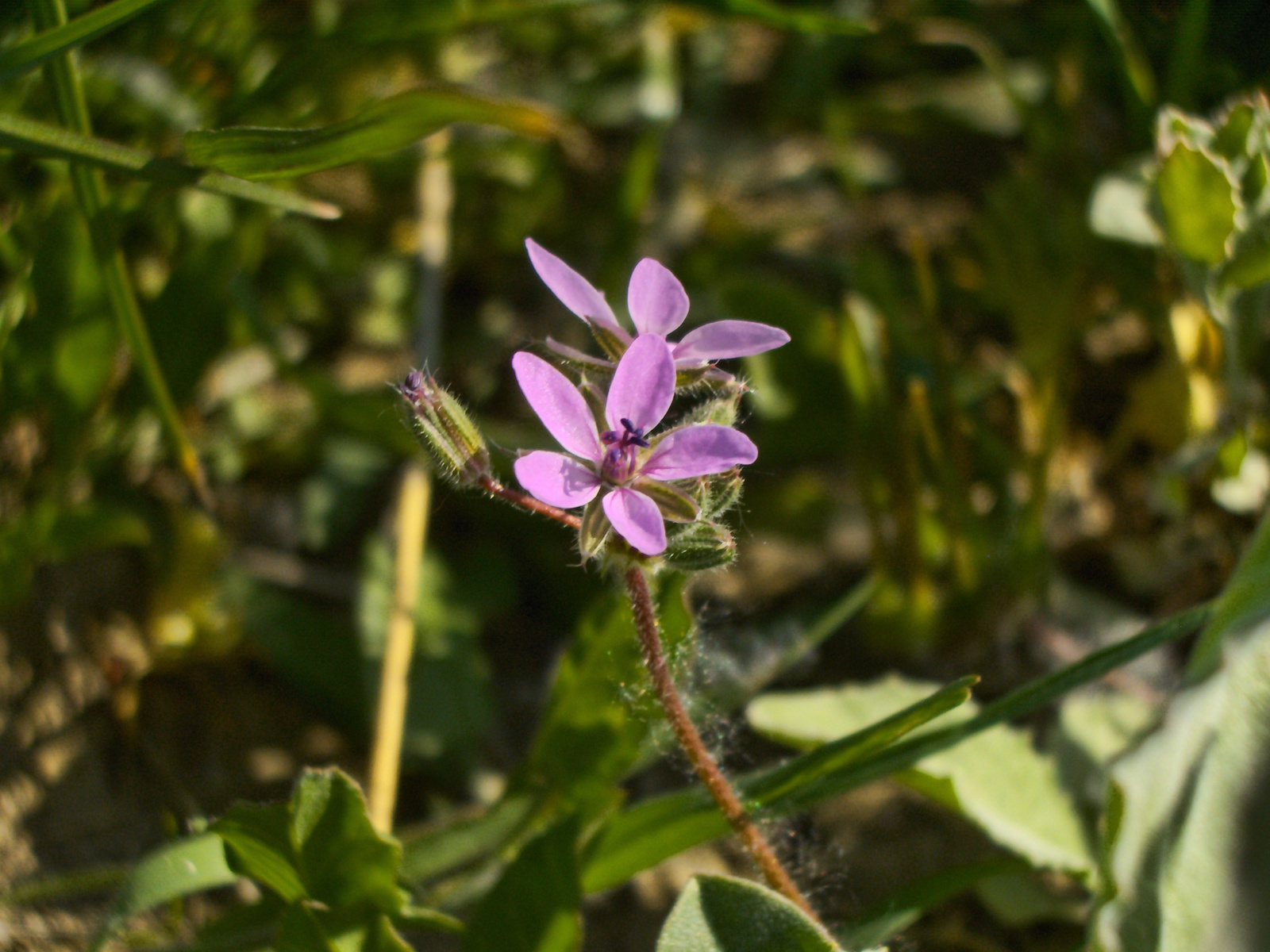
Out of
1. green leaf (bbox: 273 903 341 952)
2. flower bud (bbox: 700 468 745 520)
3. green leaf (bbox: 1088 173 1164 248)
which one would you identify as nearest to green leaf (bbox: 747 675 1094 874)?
flower bud (bbox: 700 468 745 520)

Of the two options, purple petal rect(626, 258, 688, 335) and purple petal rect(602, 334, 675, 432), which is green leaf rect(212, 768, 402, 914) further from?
purple petal rect(626, 258, 688, 335)

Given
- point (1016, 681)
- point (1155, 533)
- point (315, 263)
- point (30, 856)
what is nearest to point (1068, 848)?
point (1016, 681)

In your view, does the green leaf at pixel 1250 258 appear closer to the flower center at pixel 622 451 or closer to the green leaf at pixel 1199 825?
the green leaf at pixel 1199 825

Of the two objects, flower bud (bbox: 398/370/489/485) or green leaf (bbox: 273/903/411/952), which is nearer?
flower bud (bbox: 398/370/489/485)

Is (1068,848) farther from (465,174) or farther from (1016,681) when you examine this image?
(465,174)

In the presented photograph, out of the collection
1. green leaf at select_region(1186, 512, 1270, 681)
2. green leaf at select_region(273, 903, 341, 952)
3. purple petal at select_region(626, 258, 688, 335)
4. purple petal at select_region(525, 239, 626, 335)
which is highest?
purple petal at select_region(525, 239, 626, 335)

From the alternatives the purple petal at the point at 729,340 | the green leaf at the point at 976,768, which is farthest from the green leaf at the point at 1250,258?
the purple petal at the point at 729,340

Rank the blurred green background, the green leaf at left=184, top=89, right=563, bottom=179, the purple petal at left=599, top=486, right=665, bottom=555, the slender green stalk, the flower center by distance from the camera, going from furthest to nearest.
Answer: the blurred green background → the slender green stalk → the green leaf at left=184, top=89, right=563, bottom=179 → the flower center → the purple petal at left=599, top=486, right=665, bottom=555

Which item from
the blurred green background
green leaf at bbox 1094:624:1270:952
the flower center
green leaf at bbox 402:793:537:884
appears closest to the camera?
the flower center
